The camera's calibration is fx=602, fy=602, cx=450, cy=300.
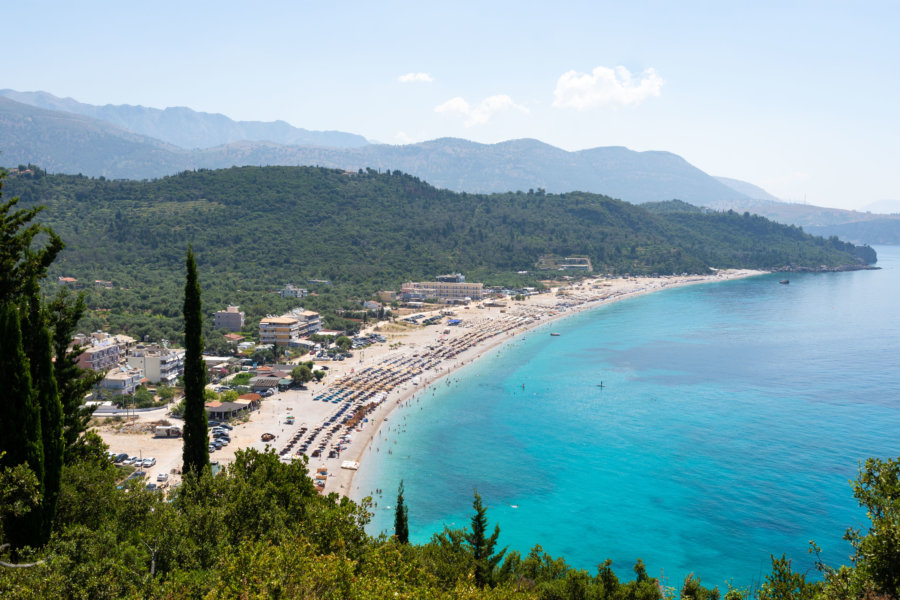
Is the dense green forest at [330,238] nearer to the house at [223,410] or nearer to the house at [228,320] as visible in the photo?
the house at [228,320]

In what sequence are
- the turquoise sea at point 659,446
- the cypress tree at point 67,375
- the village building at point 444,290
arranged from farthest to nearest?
the village building at point 444,290 < the turquoise sea at point 659,446 < the cypress tree at point 67,375

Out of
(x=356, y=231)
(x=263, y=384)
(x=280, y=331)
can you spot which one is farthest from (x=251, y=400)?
(x=356, y=231)

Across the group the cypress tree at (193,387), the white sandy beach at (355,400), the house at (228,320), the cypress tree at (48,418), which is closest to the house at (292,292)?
the white sandy beach at (355,400)

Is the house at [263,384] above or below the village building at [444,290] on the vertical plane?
below

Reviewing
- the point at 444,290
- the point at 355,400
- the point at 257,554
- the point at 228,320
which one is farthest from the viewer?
the point at 444,290

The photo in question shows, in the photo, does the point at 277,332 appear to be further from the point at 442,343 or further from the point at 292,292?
the point at 292,292

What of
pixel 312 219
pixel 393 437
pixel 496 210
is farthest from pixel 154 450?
A: pixel 496 210

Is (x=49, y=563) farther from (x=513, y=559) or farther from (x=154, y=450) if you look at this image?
(x=154, y=450)

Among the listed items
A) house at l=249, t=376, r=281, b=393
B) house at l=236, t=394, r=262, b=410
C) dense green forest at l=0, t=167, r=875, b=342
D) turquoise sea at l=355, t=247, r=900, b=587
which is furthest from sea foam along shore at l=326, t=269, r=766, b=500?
dense green forest at l=0, t=167, r=875, b=342
